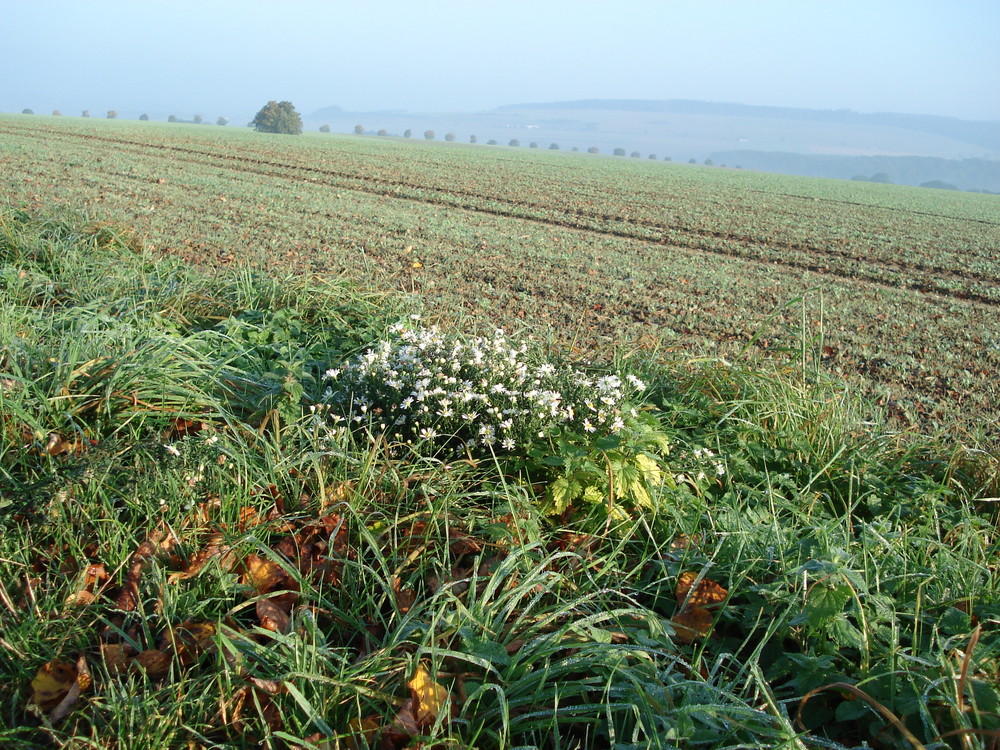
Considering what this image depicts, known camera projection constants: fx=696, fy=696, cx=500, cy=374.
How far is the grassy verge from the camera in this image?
1.80 m

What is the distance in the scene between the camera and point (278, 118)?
277 feet

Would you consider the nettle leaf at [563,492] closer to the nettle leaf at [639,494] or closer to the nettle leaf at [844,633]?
the nettle leaf at [639,494]

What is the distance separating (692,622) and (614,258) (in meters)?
10.9

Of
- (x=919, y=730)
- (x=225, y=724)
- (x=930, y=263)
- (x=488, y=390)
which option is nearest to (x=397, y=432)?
(x=488, y=390)

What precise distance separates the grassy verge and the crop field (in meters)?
1.49

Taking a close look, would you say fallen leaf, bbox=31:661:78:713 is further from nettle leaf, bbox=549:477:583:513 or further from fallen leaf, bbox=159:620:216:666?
nettle leaf, bbox=549:477:583:513

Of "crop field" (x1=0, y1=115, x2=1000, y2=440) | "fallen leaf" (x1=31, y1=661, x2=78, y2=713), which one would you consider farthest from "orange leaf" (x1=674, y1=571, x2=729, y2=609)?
"crop field" (x1=0, y1=115, x2=1000, y2=440)

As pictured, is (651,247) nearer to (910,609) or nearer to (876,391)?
(876,391)

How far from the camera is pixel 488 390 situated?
11.2 feet

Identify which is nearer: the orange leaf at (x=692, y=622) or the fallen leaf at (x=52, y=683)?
the fallen leaf at (x=52, y=683)

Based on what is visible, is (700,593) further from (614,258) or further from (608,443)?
(614,258)

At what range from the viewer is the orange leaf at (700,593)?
236 centimetres

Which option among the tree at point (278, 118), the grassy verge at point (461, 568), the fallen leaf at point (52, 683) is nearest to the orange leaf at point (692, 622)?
the grassy verge at point (461, 568)

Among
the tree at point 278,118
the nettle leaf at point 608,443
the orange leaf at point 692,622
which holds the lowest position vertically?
the orange leaf at point 692,622
